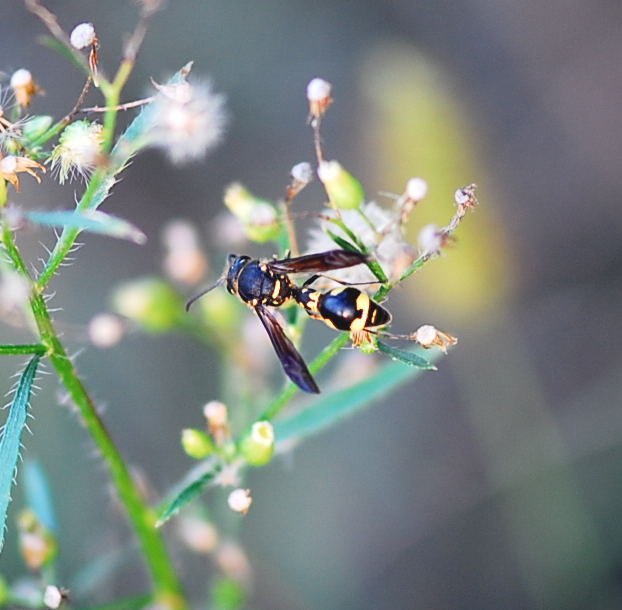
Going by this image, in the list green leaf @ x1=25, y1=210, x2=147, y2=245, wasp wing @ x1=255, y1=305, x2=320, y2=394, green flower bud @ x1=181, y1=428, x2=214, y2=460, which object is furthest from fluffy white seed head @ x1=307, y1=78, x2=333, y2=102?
green flower bud @ x1=181, y1=428, x2=214, y2=460

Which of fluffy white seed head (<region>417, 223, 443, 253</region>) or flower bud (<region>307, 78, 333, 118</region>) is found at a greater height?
flower bud (<region>307, 78, 333, 118</region>)

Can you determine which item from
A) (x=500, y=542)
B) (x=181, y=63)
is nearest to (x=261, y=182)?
(x=181, y=63)

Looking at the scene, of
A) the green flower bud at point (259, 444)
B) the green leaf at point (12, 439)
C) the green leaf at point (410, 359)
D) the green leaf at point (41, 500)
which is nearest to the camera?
the green leaf at point (12, 439)

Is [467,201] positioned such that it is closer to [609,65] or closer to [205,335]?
[205,335]

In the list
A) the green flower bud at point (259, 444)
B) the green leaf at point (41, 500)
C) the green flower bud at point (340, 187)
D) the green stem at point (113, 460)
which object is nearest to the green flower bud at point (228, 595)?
the green stem at point (113, 460)

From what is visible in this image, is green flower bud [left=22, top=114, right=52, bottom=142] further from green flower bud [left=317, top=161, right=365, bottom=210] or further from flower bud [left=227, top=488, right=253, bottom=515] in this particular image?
flower bud [left=227, top=488, right=253, bottom=515]

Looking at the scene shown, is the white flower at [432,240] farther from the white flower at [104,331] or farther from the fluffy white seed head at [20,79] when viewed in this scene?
the white flower at [104,331]
